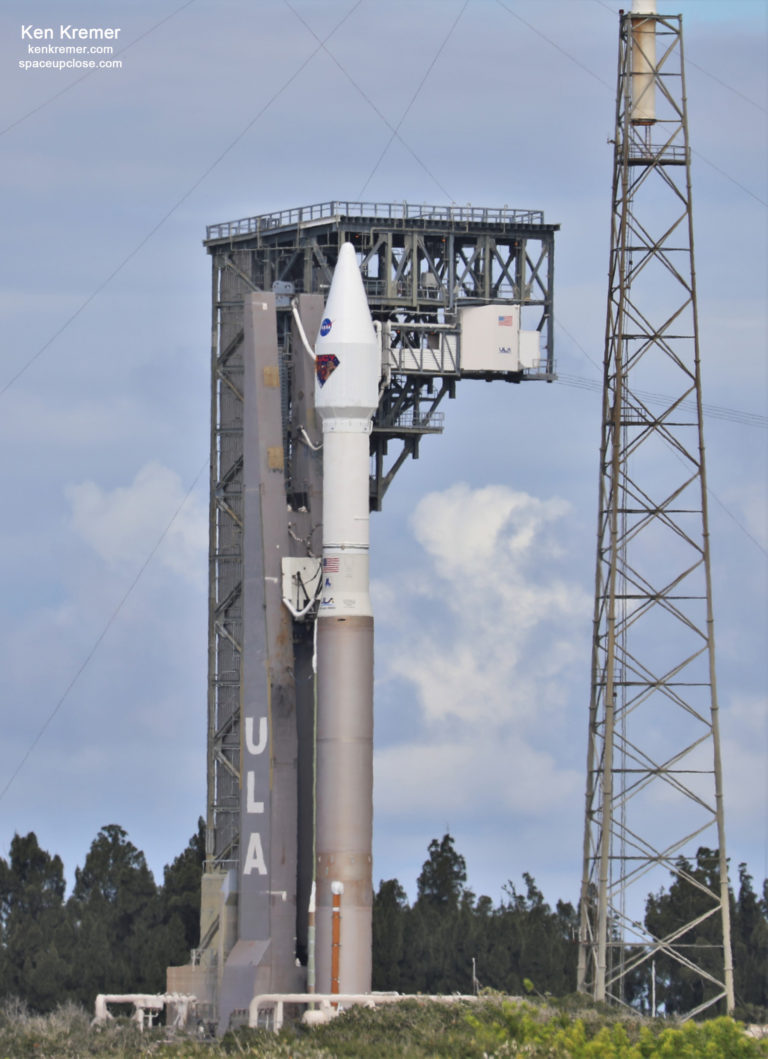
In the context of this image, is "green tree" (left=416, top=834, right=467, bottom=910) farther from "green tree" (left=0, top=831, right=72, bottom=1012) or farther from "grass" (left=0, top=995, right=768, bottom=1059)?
"grass" (left=0, top=995, right=768, bottom=1059)

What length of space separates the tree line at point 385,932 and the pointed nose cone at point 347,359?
22.8m

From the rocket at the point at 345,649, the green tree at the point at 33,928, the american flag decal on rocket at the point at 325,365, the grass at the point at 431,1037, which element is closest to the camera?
the grass at the point at 431,1037

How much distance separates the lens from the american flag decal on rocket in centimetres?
7606

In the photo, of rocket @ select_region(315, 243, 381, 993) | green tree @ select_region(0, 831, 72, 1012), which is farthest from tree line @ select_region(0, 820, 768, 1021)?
rocket @ select_region(315, 243, 381, 993)

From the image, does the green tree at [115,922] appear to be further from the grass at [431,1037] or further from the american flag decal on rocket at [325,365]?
the american flag decal on rocket at [325,365]

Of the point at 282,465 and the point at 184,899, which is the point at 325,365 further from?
the point at 184,899

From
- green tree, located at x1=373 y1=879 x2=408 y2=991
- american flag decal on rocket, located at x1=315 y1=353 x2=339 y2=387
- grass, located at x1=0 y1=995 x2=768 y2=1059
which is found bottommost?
grass, located at x1=0 y1=995 x2=768 y2=1059

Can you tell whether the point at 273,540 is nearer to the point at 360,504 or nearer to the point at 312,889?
the point at 360,504

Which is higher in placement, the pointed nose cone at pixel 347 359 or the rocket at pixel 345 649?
the pointed nose cone at pixel 347 359

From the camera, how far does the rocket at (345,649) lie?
241 feet

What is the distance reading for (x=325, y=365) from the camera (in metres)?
76.3

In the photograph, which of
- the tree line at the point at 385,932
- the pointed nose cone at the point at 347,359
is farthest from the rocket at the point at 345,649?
the tree line at the point at 385,932

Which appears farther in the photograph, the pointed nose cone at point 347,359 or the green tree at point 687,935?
the green tree at point 687,935

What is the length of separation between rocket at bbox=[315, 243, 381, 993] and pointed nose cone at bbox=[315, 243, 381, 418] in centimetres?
3
